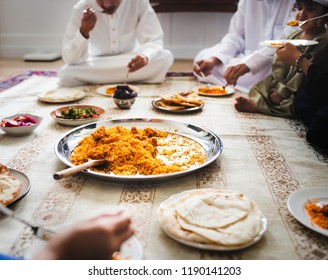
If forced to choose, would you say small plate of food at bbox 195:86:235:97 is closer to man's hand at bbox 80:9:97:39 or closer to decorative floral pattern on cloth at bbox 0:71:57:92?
man's hand at bbox 80:9:97:39

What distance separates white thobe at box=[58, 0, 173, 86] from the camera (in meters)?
2.95

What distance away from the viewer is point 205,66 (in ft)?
9.78

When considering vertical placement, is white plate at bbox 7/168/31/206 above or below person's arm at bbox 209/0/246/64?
above

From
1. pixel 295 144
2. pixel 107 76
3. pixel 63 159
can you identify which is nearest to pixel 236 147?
pixel 295 144

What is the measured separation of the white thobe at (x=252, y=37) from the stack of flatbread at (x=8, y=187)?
6.32 ft

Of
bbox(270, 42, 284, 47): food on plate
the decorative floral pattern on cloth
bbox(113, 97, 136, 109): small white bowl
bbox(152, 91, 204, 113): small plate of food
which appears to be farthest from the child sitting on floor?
the decorative floral pattern on cloth

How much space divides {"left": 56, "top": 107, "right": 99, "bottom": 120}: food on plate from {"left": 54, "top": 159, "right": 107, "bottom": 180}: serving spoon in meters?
0.69

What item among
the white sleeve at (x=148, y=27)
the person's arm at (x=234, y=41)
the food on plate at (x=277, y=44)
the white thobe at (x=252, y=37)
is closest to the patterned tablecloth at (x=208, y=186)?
the food on plate at (x=277, y=44)

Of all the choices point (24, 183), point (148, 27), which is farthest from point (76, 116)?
point (148, 27)

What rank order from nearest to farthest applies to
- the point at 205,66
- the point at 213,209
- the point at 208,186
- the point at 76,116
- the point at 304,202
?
the point at 213,209 < the point at 304,202 < the point at 208,186 < the point at 76,116 < the point at 205,66

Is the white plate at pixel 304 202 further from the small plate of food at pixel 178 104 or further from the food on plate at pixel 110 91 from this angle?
the food on plate at pixel 110 91

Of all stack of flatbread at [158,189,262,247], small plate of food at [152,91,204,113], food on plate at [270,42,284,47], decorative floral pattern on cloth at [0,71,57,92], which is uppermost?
food on plate at [270,42,284,47]

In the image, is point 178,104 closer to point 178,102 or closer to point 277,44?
point 178,102

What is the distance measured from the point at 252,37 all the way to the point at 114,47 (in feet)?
4.09
